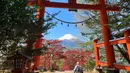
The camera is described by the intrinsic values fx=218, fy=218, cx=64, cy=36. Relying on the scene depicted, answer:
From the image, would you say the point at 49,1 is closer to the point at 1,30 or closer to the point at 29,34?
Answer: the point at 29,34

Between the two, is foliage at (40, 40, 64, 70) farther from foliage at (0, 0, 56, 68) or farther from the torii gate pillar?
foliage at (0, 0, 56, 68)

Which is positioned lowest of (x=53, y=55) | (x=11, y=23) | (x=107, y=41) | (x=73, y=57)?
(x=73, y=57)

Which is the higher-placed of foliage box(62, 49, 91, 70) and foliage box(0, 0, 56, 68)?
foliage box(0, 0, 56, 68)

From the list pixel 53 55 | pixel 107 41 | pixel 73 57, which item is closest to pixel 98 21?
pixel 107 41

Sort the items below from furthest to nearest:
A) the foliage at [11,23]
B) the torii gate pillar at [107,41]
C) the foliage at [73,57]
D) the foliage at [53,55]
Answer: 1. the foliage at [73,57]
2. the foliage at [53,55]
3. the torii gate pillar at [107,41]
4. the foliage at [11,23]

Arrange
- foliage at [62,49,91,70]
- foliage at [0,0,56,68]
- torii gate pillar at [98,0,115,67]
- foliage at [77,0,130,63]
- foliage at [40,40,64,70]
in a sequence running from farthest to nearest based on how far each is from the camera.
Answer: foliage at [62,49,91,70] < foliage at [40,40,64,70] < torii gate pillar at [98,0,115,67] < foliage at [77,0,130,63] < foliage at [0,0,56,68]

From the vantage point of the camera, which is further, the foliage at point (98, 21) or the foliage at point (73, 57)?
the foliage at point (73, 57)

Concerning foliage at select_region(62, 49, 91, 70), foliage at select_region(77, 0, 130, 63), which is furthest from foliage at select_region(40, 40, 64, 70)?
foliage at select_region(77, 0, 130, 63)

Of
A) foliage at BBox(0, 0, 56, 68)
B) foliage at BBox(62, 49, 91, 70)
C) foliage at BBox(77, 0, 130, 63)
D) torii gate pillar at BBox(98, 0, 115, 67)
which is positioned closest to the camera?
foliage at BBox(0, 0, 56, 68)

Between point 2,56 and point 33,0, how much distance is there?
3.24 metres

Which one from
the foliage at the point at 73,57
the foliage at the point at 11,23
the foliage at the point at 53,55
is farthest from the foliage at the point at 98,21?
the foliage at the point at 73,57

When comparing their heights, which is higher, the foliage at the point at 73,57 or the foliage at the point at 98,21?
the foliage at the point at 98,21

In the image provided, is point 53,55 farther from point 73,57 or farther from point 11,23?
point 11,23

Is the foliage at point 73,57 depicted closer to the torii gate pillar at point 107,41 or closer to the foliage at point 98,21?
the foliage at point 98,21
